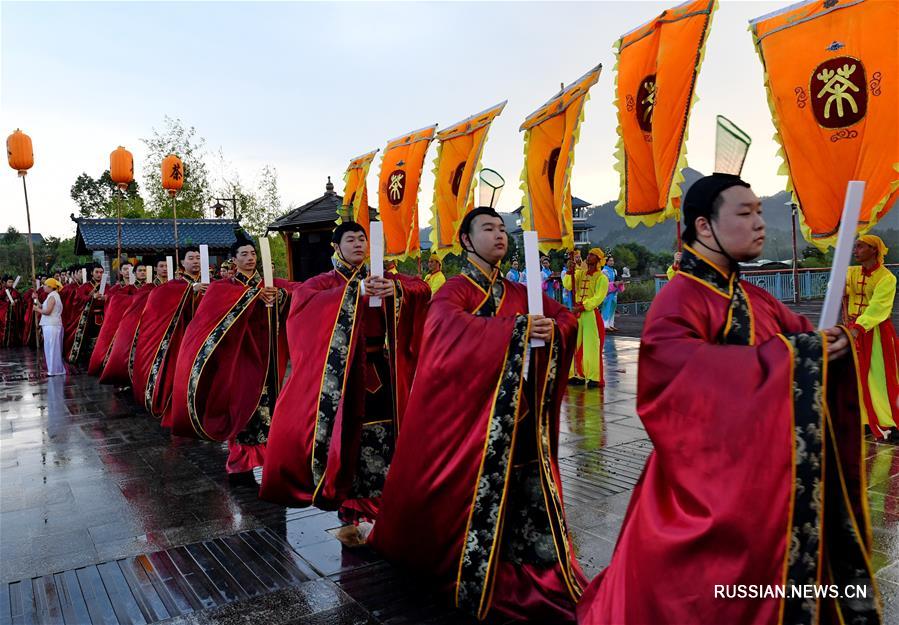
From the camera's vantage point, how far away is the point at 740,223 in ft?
6.69

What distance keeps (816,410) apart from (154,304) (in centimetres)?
725

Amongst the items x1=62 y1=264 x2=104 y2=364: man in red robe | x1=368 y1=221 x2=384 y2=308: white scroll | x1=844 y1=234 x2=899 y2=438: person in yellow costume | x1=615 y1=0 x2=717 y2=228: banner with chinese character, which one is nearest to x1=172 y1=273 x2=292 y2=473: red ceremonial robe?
x1=368 y1=221 x2=384 y2=308: white scroll

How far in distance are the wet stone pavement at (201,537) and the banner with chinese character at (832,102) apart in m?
1.84

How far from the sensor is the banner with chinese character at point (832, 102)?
3.82 m

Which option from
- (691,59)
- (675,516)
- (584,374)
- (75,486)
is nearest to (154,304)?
(75,486)

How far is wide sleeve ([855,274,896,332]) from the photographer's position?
5.40 meters

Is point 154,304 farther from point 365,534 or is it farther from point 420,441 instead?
point 420,441

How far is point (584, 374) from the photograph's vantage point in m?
8.83

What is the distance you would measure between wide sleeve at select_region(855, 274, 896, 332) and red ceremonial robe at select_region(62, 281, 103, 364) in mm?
11189

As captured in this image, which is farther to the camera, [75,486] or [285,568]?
[75,486]

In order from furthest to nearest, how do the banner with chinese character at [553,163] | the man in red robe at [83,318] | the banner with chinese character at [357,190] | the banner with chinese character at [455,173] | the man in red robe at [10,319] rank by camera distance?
the man in red robe at [10,319] → the man in red robe at [83,318] → the banner with chinese character at [357,190] → the banner with chinese character at [455,173] → the banner with chinese character at [553,163]

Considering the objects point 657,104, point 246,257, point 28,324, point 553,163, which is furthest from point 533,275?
point 28,324

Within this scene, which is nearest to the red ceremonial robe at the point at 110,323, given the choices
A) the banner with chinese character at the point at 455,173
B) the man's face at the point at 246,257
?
the banner with chinese character at the point at 455,173

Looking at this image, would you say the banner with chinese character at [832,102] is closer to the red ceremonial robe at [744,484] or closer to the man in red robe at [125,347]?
the red ceremonial robe at [744,484]
